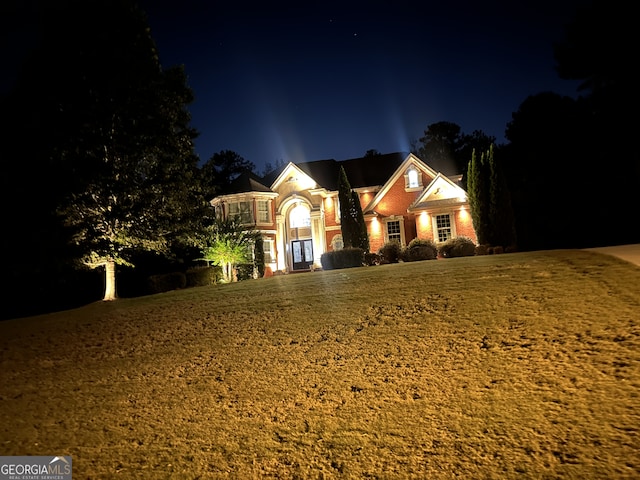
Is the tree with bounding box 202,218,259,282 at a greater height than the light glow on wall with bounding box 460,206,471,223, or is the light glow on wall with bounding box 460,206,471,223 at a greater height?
the light glow on wall with bounding box 460,206,471,223

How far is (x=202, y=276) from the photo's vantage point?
2122 centimetres

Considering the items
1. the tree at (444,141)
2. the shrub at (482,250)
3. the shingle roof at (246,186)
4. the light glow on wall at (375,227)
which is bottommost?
the shrub at (482,250)

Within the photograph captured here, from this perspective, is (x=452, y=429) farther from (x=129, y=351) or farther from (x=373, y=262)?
(x=373, y=262)

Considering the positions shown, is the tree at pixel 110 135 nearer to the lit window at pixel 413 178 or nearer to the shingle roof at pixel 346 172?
the shingle roof at pixel 346 172

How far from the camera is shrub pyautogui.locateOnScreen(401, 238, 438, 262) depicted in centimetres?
2167

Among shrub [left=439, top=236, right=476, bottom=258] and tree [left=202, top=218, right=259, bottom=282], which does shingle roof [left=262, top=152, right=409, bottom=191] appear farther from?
tree [left=202, top=218, right=259, bottom=282]

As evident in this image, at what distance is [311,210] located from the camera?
30.8 metres

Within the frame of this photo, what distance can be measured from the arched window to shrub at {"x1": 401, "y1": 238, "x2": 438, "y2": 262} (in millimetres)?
12111

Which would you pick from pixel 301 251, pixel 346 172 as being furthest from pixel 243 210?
pixel 346 172

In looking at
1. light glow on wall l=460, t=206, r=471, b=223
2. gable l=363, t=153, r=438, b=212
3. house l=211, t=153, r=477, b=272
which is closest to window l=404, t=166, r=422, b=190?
house l=211, t=153, r=477, b=272

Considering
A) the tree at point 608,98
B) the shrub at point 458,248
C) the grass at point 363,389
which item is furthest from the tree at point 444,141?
the grass at point 363,389

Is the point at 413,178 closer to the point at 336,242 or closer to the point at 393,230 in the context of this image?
the point at 393,230

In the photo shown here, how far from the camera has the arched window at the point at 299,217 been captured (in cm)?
3266

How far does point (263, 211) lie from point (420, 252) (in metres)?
13.7
